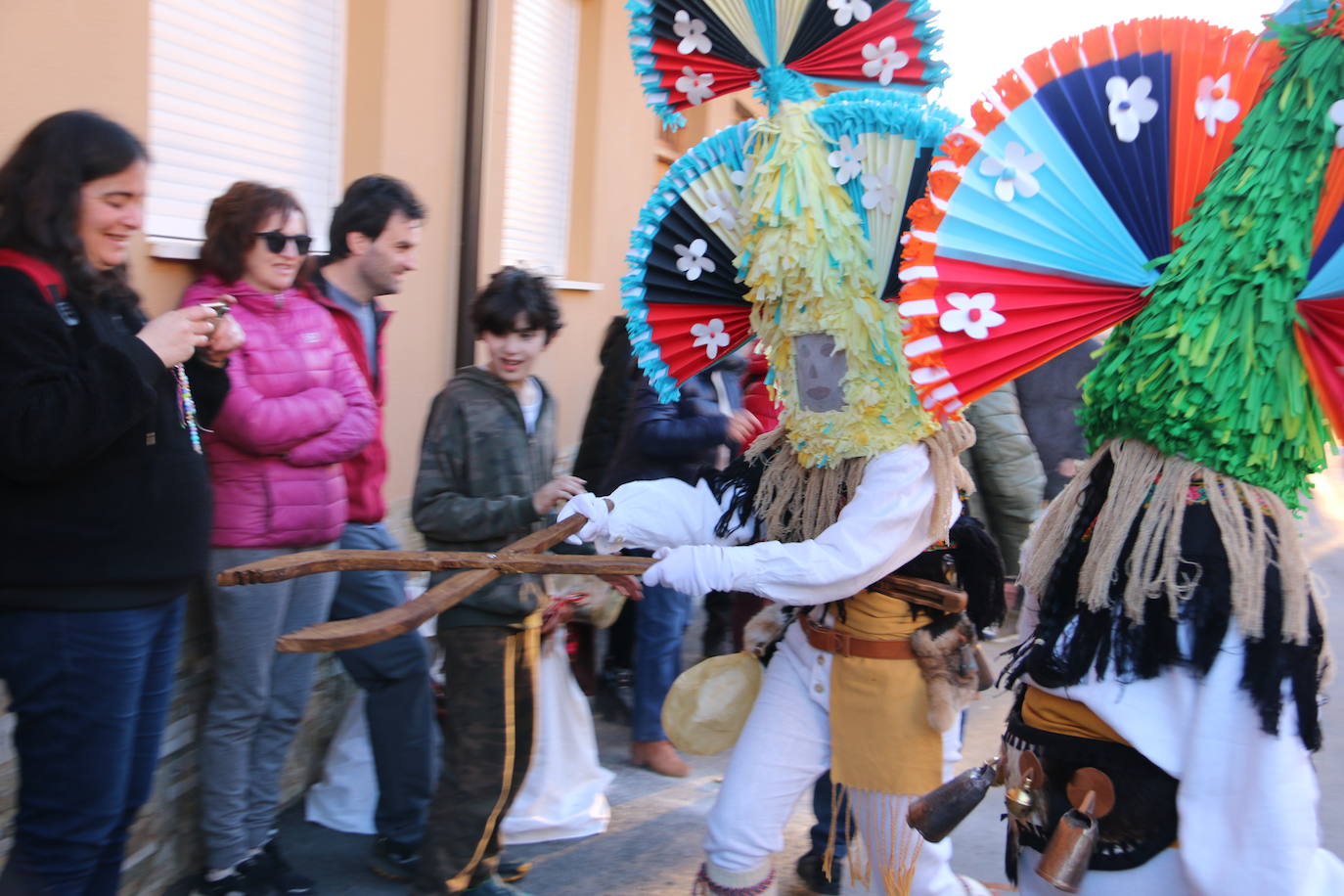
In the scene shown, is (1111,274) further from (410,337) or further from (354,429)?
(410,337)

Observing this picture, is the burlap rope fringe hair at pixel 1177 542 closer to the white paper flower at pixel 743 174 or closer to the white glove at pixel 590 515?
the white paper flower at pixel 743 174

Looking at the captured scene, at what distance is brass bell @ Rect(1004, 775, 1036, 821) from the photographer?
199 centimetres

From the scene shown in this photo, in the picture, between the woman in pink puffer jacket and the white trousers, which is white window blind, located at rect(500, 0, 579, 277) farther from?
the white trousers

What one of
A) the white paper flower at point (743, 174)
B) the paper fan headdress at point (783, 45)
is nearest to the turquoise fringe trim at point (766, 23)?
the paper fan headdress at point (783, 45)

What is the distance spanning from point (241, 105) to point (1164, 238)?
3121 millimetres

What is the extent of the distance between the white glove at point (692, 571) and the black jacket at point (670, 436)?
1516 mm

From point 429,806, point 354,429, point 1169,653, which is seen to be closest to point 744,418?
point 354,429

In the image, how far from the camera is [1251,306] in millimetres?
1705

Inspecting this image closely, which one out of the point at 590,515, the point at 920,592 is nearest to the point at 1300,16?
the point at 920,592

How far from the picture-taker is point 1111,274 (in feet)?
5.97

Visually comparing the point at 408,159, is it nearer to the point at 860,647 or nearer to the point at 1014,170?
the point at 860,647

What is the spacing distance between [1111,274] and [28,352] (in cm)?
192

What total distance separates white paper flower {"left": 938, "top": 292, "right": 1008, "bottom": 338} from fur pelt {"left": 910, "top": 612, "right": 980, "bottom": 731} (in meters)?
0.89

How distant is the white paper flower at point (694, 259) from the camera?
2.47m
